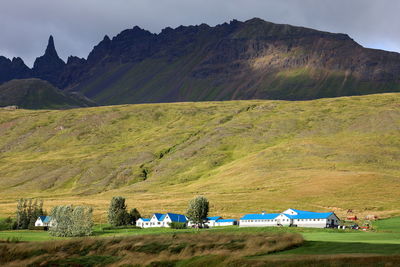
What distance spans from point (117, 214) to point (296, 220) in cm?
4041

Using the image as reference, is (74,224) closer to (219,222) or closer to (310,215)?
(219,222)

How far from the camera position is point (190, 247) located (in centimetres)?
4400

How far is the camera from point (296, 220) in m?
114

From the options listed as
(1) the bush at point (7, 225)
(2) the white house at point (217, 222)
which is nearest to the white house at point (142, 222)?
(2) the white house at point (217, 222)

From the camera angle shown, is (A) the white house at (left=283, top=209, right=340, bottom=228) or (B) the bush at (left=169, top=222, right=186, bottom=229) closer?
(A) the white house at (left=283, top=209, right=340, bottom=228)

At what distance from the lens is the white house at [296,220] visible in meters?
109

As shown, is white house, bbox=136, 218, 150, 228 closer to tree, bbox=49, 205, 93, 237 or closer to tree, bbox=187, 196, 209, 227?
tree, bbox=187, 196, 209, 227

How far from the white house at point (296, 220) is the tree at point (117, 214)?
2774cm

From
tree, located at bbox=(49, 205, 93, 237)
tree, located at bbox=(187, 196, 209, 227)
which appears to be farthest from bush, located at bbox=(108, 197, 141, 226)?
tree, located at bbox=(49, 205, 93, 237)

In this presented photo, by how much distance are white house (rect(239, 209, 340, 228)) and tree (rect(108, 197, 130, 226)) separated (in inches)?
1092

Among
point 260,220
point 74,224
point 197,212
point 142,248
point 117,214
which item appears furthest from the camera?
point 117,214

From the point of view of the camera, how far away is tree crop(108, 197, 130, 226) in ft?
397

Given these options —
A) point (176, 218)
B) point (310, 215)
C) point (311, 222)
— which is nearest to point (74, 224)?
point (176, 218)

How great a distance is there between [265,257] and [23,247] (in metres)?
21.6
